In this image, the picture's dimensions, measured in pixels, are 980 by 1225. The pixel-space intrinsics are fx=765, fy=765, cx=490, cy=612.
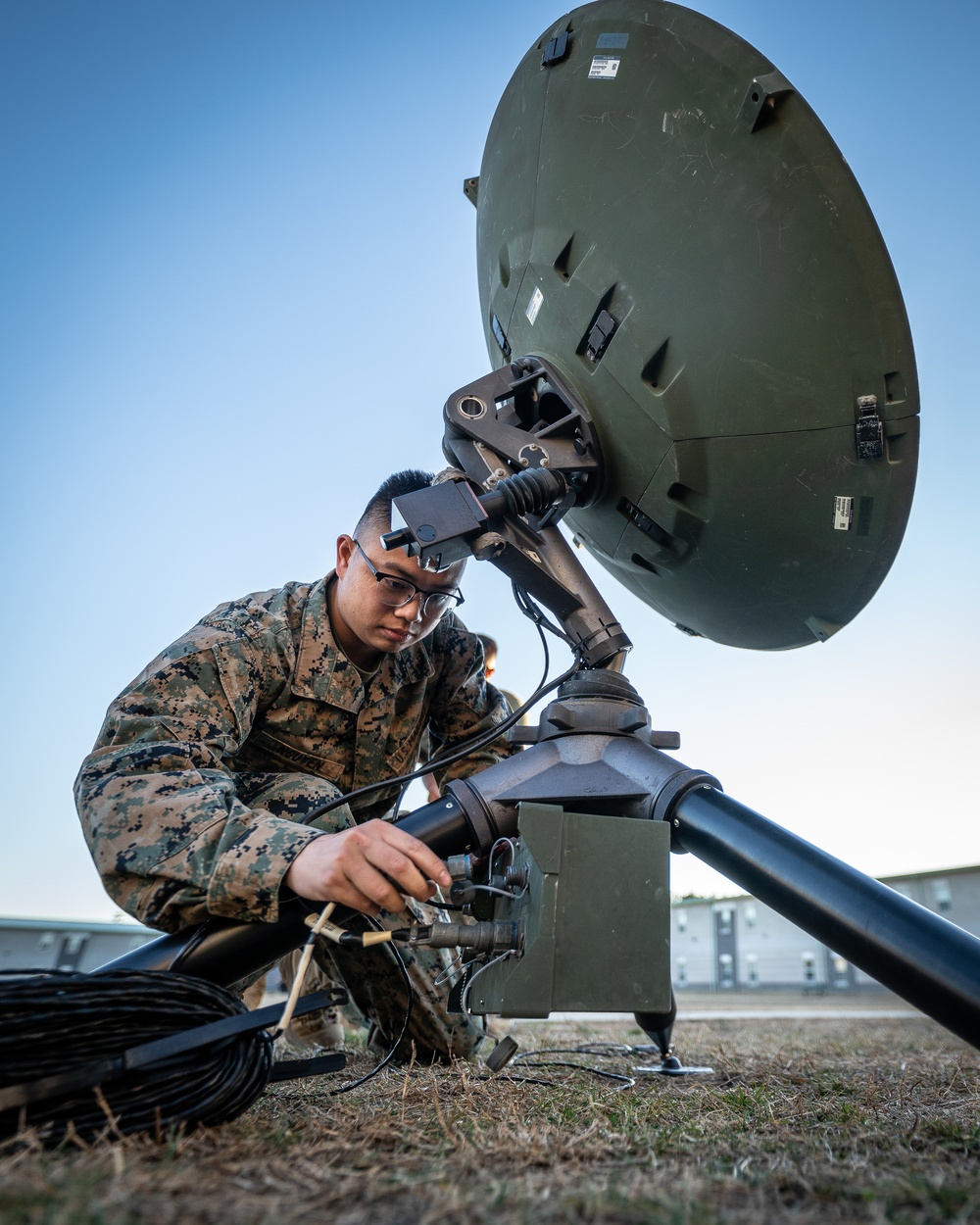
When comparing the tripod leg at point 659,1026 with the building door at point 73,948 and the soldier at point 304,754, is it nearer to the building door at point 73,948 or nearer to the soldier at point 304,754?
the soldier at point 304,754

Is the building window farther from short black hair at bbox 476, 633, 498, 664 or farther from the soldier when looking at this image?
the soldier

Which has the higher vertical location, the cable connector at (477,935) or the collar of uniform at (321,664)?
the collar of uniform at (321,664)

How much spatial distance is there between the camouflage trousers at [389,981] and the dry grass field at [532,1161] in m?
0.60

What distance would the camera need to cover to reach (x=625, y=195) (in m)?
1.83

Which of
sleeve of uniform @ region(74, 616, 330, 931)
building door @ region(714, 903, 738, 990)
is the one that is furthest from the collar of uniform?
building door @ region(714, 903, 738, 990)

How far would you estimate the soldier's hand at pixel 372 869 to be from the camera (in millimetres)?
1177

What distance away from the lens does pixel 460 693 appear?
99.2 inches

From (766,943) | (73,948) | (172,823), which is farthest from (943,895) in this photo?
(172,823)

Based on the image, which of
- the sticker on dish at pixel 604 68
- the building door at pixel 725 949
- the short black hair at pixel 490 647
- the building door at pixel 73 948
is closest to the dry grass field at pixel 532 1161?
the sticker on dish at pixel 604 68

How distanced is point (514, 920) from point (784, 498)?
3.74 feet

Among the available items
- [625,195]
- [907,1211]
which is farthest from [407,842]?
[625,195]

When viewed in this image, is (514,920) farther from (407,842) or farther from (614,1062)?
(614,1062)

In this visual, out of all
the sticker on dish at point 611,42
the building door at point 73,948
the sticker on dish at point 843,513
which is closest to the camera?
the sticker on dish at point 843,513

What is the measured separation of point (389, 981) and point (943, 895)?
13305 millimetres
